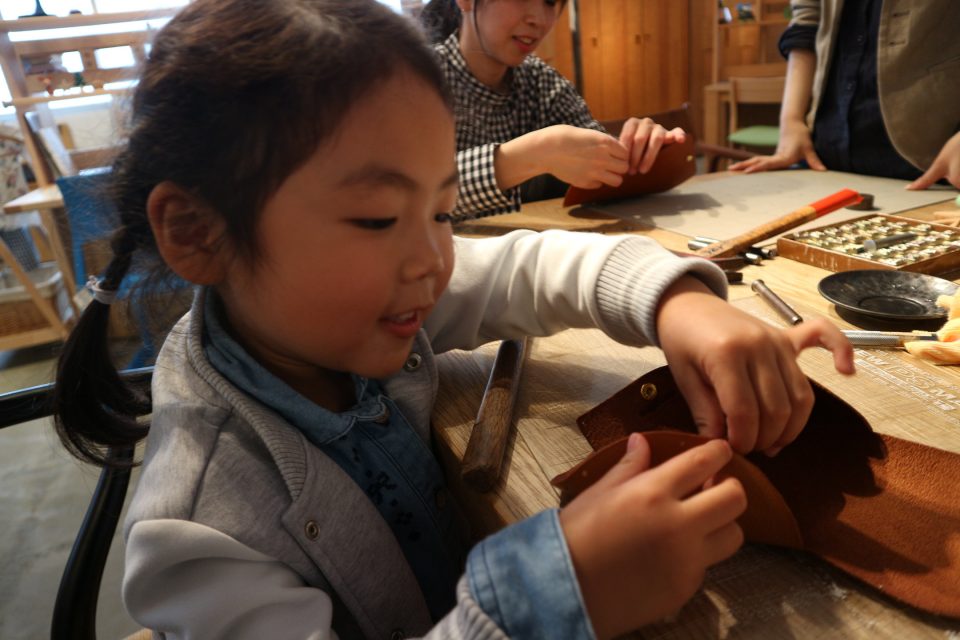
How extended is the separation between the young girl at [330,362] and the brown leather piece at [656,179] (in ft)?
2.69

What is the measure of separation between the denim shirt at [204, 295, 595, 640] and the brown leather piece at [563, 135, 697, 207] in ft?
3.01

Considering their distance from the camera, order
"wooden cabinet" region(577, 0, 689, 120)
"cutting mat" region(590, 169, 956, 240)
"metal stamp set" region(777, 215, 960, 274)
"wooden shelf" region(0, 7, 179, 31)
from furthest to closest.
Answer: "wooden cabinet" region(577, 0, 689, 120) < "wooden shelf" region(0, 7, 179, 31) < "cutting mat" region(590, 169, 956, 240) < "metal stamp set" region(777, 215, 960, 274)

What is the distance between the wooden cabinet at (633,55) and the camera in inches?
201

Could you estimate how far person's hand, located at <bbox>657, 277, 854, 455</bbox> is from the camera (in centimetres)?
49

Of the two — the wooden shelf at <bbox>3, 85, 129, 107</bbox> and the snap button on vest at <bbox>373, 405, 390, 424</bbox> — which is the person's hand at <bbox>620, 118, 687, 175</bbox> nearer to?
the snap button on vest at <bbox>373, 405, 390, 424</bbox>

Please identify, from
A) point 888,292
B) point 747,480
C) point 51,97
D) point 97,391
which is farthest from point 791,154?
point 51,97

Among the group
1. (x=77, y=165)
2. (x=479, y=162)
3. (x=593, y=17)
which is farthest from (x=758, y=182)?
(x=593, y=17)

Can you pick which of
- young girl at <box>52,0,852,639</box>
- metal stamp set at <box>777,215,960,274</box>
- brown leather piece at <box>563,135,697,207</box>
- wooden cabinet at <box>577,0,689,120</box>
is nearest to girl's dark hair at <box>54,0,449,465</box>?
young girl at <box>52,0,852,639</box>

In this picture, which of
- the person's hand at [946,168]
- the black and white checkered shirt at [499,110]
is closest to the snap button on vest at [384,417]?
the black and white checkered shirt at [499,110]

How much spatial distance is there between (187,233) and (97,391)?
0.85 feet

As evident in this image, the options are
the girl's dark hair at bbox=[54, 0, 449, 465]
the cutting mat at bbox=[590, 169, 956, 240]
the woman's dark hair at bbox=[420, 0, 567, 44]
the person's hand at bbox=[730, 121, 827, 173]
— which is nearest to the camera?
the girl's dark hair at bbox=[54, 0, 449, 465]

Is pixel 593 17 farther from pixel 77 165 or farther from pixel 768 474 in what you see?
pixel 768 474

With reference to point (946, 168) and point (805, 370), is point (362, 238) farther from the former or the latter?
point (946, 168)

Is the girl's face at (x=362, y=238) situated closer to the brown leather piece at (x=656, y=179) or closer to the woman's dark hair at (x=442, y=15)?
the brown leather piece at (x=656, y=179)
